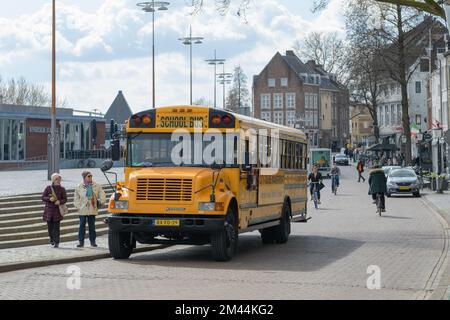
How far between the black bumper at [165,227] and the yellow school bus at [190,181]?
0.06 ft

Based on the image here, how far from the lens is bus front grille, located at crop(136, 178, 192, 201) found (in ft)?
59.2

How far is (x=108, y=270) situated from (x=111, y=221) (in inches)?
72.0

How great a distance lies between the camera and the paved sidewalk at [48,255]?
57.0 ft

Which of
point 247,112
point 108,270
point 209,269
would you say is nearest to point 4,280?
point 108,270

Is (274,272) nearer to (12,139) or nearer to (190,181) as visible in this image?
(190,181)

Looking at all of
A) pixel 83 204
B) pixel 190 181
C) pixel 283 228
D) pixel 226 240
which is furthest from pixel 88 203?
pixel 283 228

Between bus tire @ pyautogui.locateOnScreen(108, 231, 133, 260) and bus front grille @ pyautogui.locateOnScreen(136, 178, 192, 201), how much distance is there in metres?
0.89

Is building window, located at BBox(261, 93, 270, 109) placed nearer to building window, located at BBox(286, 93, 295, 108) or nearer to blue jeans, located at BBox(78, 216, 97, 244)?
building window, located at BBox(286, 93, 295, 108)

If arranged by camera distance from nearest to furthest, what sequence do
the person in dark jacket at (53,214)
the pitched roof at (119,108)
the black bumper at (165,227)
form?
the black bumper at (165,227) < the person in dark jacket at (53,214) < the pitched roof at (119,108)

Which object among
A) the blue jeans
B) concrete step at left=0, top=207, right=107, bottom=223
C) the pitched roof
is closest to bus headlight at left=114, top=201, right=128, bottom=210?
the blue jeans

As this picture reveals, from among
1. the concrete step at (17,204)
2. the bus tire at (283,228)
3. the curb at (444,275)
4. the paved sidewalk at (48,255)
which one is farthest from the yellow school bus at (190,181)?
the concrete step at (17,204)

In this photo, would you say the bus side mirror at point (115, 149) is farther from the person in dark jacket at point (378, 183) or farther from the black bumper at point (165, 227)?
the person in dark jacket at point (378, 183)

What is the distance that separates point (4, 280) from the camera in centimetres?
1530
